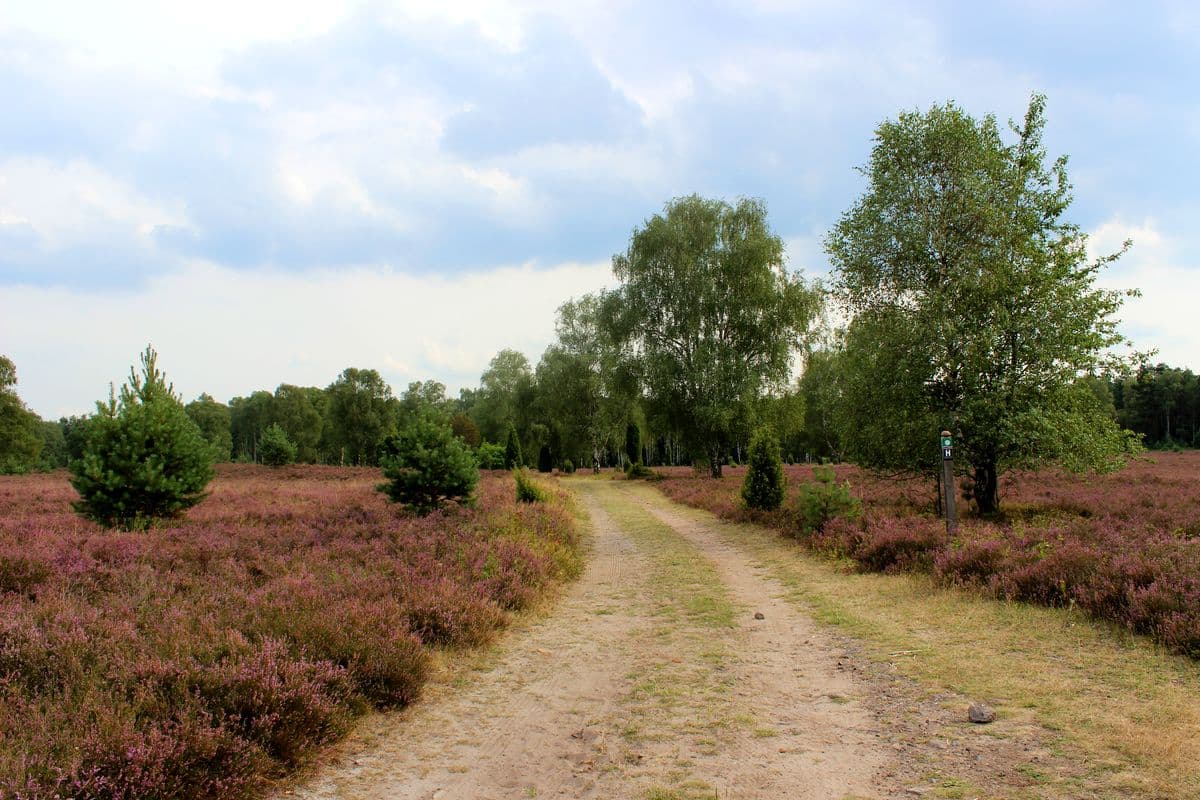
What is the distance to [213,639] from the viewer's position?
5.39m

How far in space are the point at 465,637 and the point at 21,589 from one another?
5202 mm

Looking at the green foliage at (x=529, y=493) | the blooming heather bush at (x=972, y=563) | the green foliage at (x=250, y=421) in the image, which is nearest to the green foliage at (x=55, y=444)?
the green foliage at (x=250, y=421)

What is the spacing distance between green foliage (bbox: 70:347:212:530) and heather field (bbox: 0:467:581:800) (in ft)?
4.76

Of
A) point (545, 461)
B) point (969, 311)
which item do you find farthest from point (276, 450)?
point (969, 311)

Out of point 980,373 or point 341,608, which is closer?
point 341,608

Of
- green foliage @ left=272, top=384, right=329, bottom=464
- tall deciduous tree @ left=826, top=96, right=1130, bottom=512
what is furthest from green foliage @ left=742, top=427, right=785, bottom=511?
green foliage @ left=272, top=384, right=329, bottom=464

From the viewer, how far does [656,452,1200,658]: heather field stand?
681cm

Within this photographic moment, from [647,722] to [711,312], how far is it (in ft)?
95.5

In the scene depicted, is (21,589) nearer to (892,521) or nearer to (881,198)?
(892,521)

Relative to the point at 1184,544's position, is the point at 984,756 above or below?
below

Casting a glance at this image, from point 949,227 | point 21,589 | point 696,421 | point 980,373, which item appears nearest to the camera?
point 21,589

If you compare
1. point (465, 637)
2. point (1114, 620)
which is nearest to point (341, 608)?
point (465, 637)

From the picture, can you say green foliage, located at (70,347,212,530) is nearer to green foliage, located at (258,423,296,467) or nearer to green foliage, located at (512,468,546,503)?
green foliage, located at (512,468,546,503)

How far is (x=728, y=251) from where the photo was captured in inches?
1294
